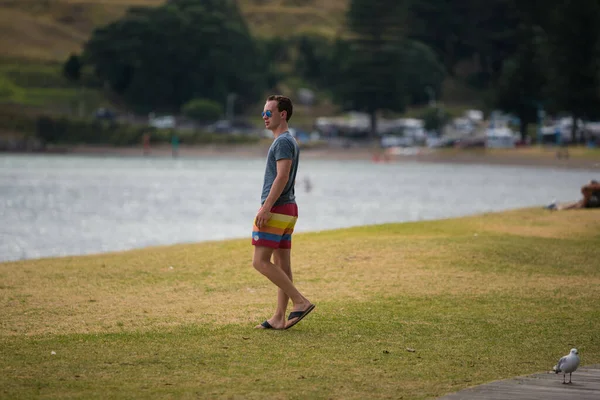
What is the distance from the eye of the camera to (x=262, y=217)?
12.9 metres

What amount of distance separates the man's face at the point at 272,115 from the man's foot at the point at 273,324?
2.15 meters

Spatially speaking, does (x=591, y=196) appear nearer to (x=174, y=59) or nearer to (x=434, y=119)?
(x=434, y=119)

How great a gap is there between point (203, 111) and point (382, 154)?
79.6 ft

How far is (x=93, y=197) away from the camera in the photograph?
7288cm

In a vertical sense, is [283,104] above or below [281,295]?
above

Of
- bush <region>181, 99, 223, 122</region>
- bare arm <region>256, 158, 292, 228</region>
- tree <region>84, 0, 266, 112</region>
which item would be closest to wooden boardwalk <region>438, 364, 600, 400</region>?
bare arm <region>256, 158, 292, 228</region>

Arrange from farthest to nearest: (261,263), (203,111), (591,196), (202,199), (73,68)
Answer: (73,68)
(203,111)
(202,199)
(591,196)
(261,263)

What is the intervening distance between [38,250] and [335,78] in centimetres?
13671

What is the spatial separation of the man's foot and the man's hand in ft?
4.17

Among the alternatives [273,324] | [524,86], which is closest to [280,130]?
[273,324]

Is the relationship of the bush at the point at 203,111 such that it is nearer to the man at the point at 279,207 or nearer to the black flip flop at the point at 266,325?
the black flip flop at the point at 266,325

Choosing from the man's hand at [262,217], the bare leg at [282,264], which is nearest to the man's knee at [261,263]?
the bare leg at [282,264]

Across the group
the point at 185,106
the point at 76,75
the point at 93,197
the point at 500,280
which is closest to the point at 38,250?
the point at 500,280

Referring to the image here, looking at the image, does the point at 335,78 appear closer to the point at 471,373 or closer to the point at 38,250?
the point at 38,250
